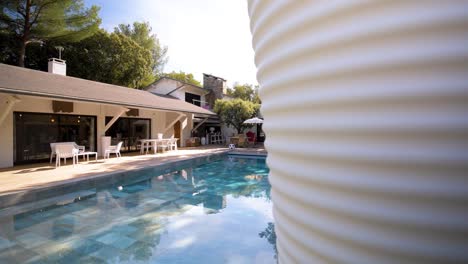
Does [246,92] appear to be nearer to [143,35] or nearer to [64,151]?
[143,35]

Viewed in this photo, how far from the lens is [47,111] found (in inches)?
421

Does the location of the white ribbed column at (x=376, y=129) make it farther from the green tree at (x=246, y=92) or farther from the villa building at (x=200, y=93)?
the green tree at (x=246, y=92)

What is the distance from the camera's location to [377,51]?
2.03ft

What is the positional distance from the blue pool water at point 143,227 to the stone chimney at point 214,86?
17378 millimetres

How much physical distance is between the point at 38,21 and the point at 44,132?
42.0ft

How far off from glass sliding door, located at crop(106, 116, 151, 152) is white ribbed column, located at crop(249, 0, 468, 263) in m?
14.5

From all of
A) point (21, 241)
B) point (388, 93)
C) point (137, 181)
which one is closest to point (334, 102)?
point (388, 93)

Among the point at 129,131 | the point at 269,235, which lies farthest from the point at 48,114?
the point at 269,235

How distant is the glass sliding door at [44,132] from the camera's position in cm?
1005

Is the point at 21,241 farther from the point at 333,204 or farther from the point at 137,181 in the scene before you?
the point at 333,204

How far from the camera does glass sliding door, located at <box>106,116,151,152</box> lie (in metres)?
14.1

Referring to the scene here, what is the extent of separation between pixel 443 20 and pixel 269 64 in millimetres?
549

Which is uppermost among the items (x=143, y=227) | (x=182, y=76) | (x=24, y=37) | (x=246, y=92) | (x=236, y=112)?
(x=182, y=76)

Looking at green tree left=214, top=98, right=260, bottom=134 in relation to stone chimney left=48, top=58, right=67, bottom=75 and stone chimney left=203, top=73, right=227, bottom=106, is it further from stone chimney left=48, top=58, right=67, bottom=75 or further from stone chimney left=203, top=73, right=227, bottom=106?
stone chimney left=48, top=58, right=67, bottom=75
